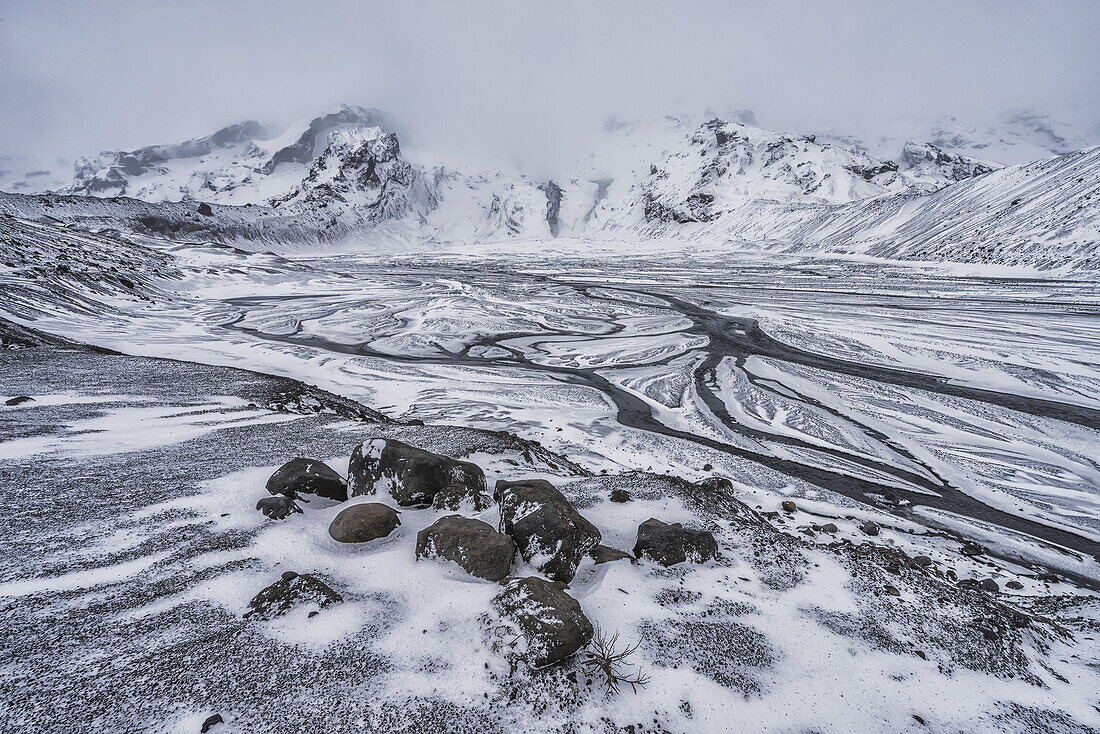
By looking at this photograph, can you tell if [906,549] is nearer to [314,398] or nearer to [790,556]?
[790,556]

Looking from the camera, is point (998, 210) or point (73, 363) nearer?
point (73, 363)

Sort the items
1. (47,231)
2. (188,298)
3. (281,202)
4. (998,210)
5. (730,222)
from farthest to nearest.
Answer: (281,202), (730,222), (998,210), (47,231), (188,298)

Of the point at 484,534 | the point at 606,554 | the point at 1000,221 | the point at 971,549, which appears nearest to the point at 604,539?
the point at 606,554

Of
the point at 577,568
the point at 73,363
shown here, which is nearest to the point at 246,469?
the point at 577,568

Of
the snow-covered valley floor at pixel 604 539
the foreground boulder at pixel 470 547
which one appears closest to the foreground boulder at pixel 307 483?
the snow-covered valley floor at pixel 604 539

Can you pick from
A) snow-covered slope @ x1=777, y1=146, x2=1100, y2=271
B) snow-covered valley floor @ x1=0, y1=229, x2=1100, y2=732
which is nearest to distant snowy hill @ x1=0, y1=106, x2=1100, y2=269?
snow-covered slope @ x1=777, y1=146, x2=1100, y2=271

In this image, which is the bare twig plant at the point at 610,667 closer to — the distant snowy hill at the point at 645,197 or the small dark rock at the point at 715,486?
the small dark rock at the point at 715,486
